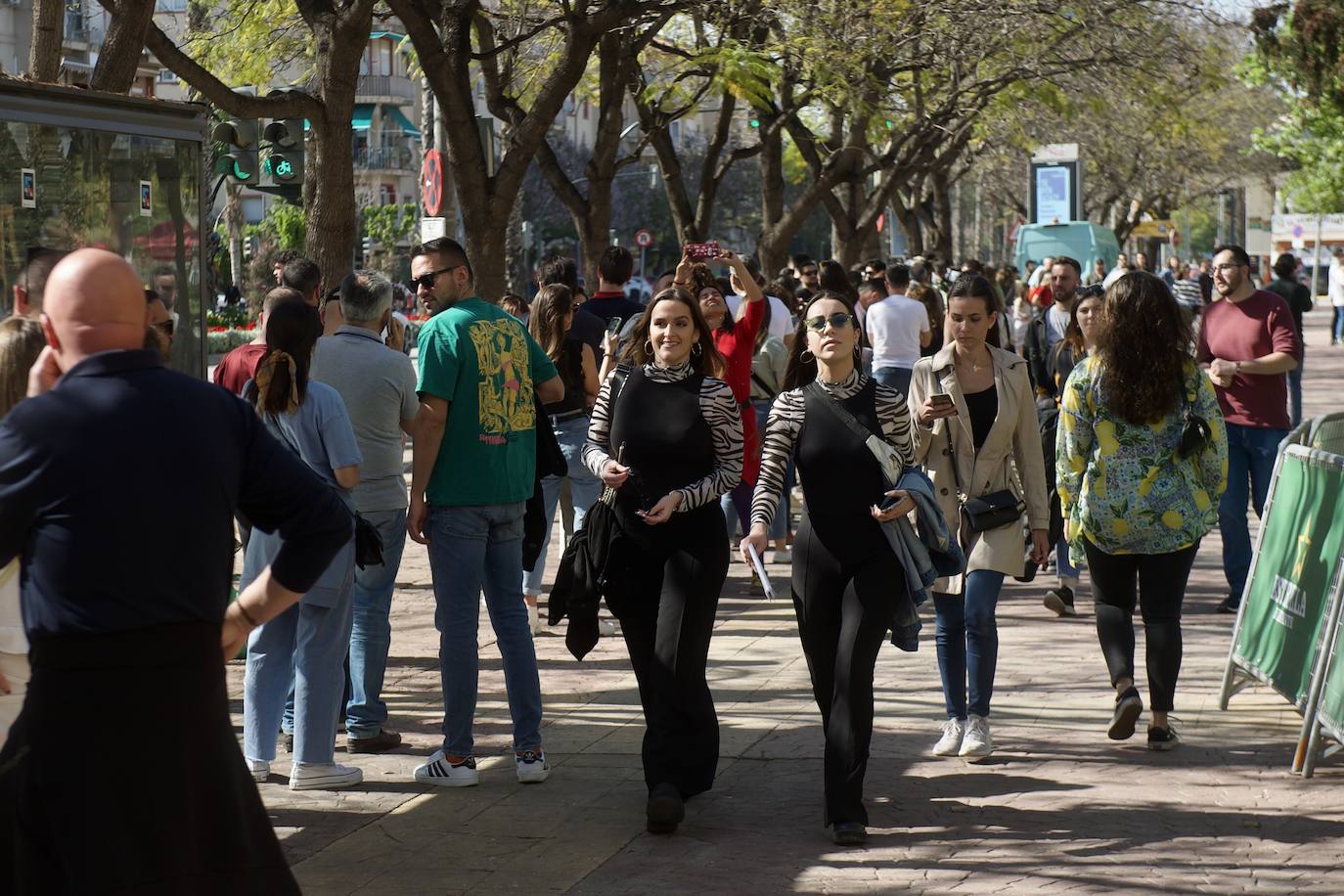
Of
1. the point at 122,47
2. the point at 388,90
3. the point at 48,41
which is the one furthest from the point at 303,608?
the point at 388,90

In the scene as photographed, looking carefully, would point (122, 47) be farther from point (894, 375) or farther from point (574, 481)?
point (894, 375)

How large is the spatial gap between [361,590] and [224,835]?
3765 millimetres

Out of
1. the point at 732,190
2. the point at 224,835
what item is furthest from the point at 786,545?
the point at 732,190

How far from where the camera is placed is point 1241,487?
9898 millimetres

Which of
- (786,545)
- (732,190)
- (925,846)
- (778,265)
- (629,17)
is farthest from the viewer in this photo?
(732,190)

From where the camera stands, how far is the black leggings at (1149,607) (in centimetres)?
668

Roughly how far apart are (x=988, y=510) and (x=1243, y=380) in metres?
3.61

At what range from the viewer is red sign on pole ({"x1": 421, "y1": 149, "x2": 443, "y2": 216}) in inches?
571

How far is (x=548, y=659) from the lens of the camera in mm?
8914

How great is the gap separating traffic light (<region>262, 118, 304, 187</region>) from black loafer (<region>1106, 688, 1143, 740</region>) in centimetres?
717

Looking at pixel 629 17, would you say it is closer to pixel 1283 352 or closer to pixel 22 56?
pixel 1283 352

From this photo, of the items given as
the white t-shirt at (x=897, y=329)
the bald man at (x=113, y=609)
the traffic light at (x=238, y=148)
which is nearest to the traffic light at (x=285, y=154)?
the traffic light at (x=238, y=148)

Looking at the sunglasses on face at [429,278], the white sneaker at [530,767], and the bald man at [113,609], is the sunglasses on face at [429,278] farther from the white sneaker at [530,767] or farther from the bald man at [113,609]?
the bald man at [113,609]

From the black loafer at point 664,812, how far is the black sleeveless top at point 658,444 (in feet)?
2.85
